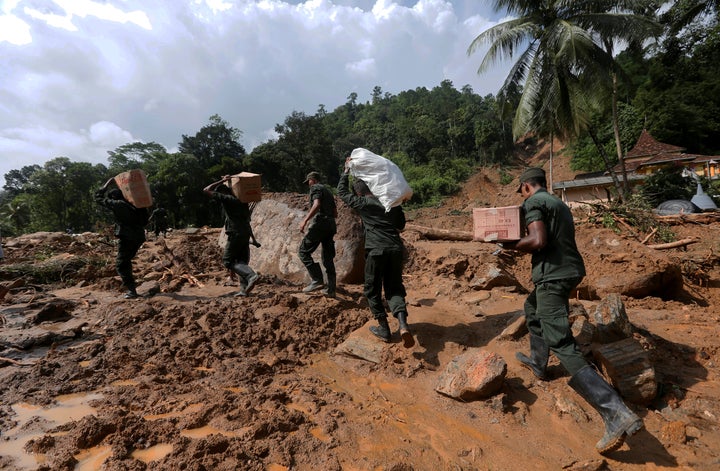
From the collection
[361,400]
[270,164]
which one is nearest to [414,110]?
[270,164]

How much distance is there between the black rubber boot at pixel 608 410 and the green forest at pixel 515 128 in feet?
41.7

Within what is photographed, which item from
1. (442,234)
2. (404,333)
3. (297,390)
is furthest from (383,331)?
(442,234)

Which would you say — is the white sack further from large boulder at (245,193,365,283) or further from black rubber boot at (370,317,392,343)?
large boulder at (245,193,365,283)

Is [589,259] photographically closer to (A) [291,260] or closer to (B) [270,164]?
(A) [291,260]

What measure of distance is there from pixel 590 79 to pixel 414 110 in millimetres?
41573

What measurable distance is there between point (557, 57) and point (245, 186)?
12.1 metres

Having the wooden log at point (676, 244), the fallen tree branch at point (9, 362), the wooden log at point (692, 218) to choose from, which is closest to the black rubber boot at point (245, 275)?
the fallen tree branch at point (9, 362)

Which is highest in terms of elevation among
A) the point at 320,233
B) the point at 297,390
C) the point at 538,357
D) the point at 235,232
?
the point at 235,232

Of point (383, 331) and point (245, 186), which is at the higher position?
point (245, 186)

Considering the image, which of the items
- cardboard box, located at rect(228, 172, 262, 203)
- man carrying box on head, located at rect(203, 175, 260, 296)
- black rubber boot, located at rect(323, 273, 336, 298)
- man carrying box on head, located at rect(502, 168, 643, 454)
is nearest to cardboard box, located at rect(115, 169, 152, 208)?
man carrying box on head, located at rect(203, 175, 260, 296)

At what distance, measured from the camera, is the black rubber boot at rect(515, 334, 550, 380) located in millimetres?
3033

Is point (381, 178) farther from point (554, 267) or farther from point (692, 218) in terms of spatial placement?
point (692, 218)

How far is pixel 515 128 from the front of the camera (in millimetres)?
13852

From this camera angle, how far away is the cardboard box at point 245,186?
5.05 metres
